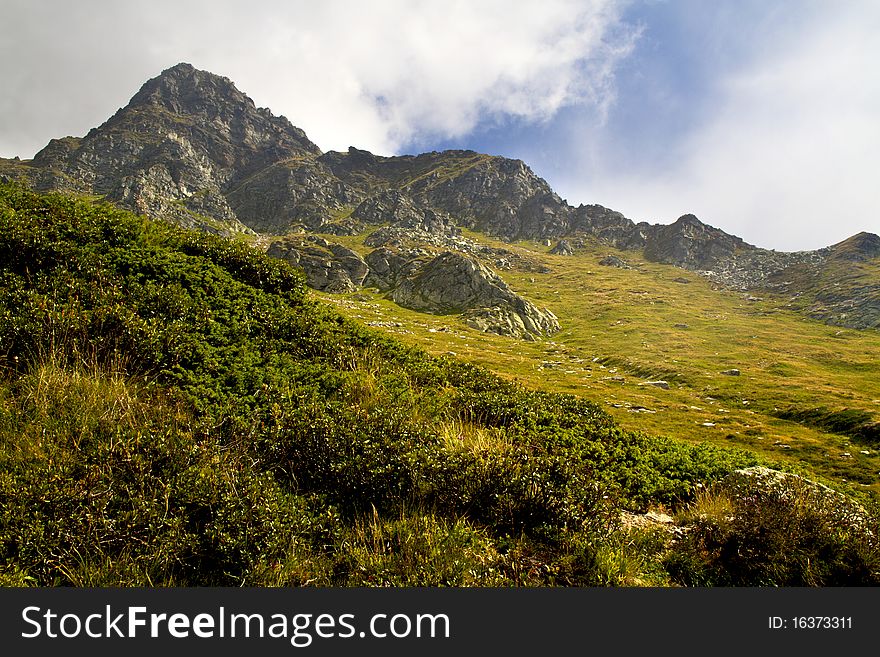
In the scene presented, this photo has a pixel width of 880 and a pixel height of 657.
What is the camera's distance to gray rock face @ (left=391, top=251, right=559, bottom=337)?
91.8 metres

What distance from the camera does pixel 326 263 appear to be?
449ft

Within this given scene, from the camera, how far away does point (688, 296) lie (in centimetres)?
14175

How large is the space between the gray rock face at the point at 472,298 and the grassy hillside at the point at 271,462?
7784 cm

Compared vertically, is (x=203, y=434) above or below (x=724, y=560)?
above

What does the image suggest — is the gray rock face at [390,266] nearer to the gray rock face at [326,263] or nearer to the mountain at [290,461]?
the gray rock face at [326,263]

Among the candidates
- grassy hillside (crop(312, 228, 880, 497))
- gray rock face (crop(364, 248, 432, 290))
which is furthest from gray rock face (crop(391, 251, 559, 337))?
grassy hillside (crop(312, 228, 880, 497))

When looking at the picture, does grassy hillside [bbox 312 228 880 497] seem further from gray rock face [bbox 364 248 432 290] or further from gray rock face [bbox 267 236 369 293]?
gray rock face [bbox 267 236 369 293]

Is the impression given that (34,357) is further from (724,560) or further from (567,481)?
(724,560)

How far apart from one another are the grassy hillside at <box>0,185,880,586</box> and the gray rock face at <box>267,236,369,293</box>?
11985 centimetres

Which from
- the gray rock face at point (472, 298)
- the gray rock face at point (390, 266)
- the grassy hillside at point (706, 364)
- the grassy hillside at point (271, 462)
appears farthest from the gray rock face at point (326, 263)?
the grassy hillside at point (271, 462)

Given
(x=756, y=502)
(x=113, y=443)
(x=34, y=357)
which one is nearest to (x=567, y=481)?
(x=756, y=502)

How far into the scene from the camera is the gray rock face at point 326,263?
12912 cm

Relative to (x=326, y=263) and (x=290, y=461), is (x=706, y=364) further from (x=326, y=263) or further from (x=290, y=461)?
(x=326, y=263)

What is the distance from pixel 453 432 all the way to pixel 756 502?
503 cm
